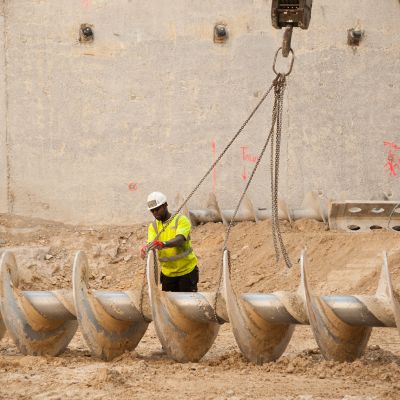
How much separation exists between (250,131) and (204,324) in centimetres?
723

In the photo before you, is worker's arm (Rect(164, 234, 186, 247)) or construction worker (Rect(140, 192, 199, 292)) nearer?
worker's arm (Rect(164, 234, 186, 247))

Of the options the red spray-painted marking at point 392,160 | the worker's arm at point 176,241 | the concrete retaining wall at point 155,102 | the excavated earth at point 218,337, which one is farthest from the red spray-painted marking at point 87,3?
the worker's arm at point 176,241

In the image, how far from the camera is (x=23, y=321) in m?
7.98

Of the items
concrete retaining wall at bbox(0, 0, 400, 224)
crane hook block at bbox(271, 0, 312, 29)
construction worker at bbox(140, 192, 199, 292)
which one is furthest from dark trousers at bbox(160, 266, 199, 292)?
concrete retaining wall at bbox(0, 0, 400, 224)

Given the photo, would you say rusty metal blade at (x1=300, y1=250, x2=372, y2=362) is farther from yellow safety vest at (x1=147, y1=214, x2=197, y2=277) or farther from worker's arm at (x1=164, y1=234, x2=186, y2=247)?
yellow safety vest at (x1=147, y1=214, x2=197, y2=277)

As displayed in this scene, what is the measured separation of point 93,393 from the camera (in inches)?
253

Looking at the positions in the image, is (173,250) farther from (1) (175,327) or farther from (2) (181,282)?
(1) (175,327)

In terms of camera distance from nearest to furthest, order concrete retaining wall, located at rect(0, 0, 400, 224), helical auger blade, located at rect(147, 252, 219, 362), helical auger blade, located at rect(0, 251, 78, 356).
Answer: helical auger blade, located at rect(147, 252, 219, 362) < helical auger blade, located at rect(0, 251, 78, 356) < concrete retaining wall, located at rect(0, 0, 400, 224)

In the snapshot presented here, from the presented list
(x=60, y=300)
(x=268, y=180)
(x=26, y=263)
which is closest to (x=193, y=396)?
(x=60, y=300)

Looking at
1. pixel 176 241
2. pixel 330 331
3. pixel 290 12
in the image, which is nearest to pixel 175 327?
pixel 176 241

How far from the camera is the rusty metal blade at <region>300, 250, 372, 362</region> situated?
7.15m

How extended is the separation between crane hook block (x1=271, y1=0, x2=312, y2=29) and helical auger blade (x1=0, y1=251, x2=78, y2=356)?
3.01 meters

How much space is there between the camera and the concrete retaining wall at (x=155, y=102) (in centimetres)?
1452

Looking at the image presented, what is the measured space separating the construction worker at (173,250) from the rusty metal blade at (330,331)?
162 centimetres
